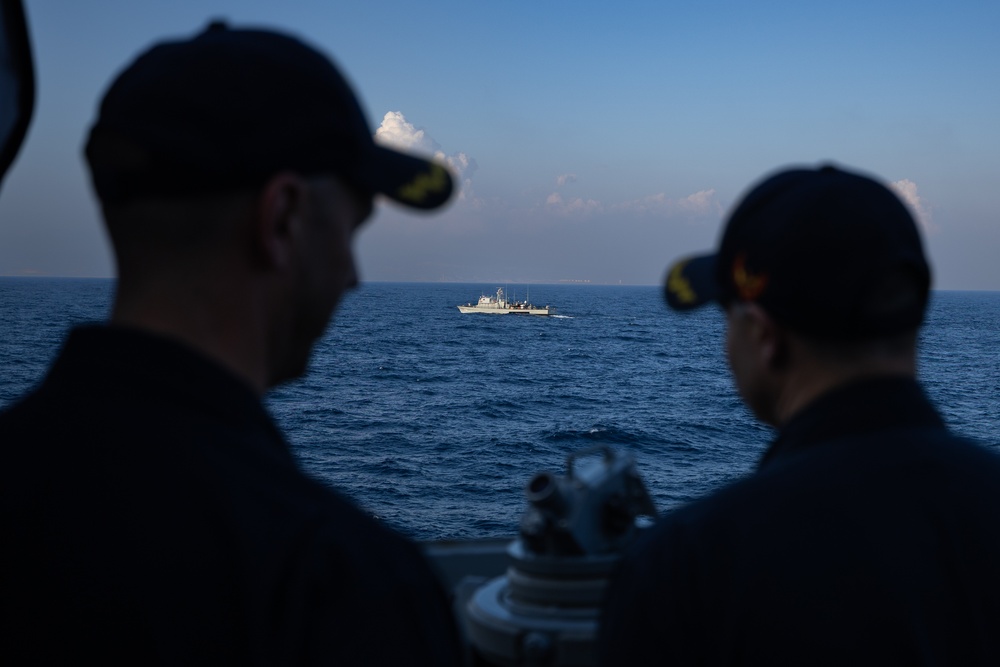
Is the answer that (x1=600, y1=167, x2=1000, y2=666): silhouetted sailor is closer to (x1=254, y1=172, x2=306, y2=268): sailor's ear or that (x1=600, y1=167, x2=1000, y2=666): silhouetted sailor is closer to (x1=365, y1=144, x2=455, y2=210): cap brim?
(x1=365, y1=144, x2=455, y2=210): cap brim

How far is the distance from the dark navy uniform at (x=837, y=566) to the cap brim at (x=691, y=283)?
49 centimetres

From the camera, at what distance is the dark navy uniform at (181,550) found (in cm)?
107

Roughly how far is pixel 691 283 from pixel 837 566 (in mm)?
755

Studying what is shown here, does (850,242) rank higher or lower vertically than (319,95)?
lower

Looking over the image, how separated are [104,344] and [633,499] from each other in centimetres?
111

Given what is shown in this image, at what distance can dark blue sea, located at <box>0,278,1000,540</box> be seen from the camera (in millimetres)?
30078

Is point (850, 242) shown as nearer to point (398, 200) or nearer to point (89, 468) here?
point (398, 200)

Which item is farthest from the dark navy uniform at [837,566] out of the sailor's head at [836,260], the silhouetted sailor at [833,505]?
the sailor's head at [836,260]

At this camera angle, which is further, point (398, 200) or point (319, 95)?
point (398, 200)

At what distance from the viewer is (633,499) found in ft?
6.43

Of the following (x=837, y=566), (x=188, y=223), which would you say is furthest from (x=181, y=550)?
(x=837, y=566)

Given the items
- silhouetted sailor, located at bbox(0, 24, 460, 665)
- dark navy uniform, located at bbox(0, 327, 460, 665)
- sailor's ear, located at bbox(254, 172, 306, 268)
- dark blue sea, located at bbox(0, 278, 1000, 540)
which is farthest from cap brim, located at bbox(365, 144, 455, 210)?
dark blue sea, located at bbox(0, 278, 1000, 540)

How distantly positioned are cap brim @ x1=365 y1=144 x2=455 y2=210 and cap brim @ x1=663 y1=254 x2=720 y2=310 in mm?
630

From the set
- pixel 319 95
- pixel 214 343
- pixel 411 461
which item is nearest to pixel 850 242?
pixel 319 95
